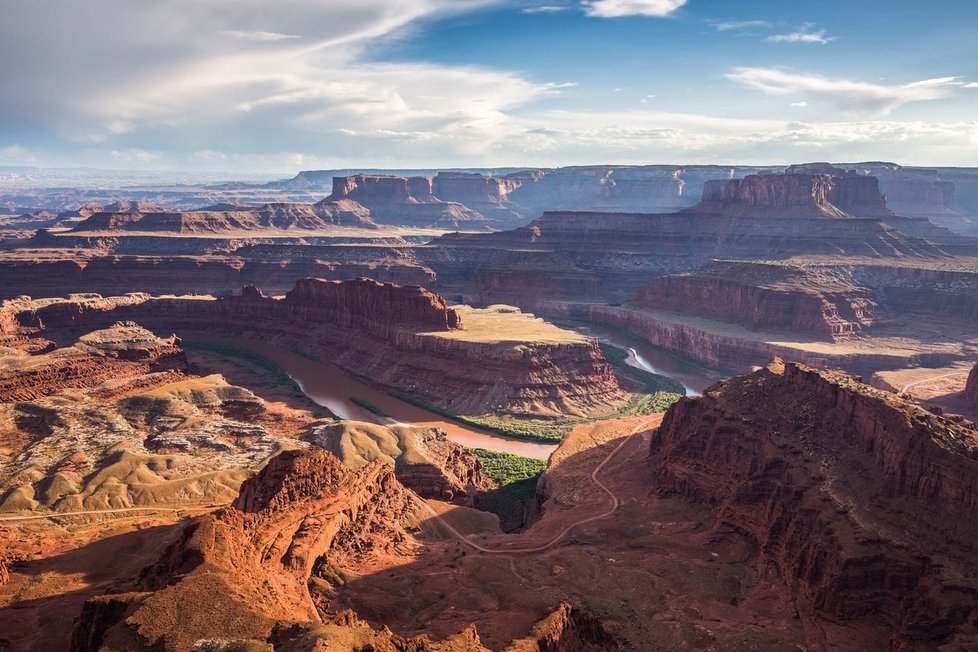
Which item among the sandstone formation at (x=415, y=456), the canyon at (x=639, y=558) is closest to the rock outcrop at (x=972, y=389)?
the canyon at (x=639, y=558)

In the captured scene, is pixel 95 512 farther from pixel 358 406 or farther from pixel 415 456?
pixel 358 406

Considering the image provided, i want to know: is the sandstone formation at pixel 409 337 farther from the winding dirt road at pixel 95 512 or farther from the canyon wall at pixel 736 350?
the winding dirt road at pixel 95 512

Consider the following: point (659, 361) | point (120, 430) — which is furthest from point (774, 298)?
point (120, 430)

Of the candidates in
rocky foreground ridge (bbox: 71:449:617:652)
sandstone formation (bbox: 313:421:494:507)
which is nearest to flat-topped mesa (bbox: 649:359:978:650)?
rocky foreground ridge (bbox: 71:449:617:652)

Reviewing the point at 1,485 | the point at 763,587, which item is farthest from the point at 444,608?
the point at 1,485

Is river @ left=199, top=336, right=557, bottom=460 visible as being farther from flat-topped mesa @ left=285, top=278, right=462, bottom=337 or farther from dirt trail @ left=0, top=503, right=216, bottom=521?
dirt trail @ left=0, top=503, right=216, bottom=521

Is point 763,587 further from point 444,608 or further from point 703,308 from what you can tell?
point 703,308
